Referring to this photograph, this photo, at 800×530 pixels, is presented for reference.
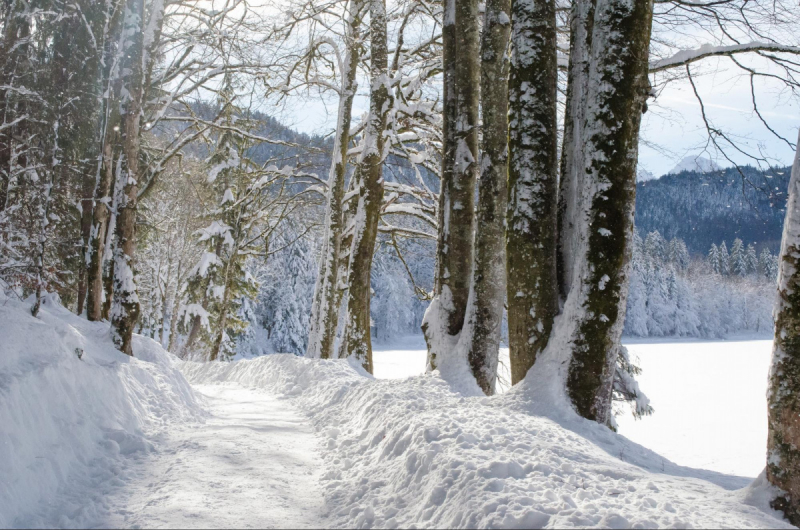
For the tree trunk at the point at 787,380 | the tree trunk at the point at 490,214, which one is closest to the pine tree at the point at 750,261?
the tree trunk at the point at 490,214

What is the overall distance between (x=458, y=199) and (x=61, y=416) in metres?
5.31

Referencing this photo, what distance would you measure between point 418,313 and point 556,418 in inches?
2730

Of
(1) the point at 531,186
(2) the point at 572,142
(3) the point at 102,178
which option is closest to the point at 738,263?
(2) the point at 572,142

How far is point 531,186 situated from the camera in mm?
5508

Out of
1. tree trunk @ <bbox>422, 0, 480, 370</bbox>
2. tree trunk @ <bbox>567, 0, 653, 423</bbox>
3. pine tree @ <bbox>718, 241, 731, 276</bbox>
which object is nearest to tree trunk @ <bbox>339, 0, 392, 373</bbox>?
tree trunk @ <bbox>422, 0, 480, 370</bbox>

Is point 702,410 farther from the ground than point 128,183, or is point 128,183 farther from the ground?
point 128,183

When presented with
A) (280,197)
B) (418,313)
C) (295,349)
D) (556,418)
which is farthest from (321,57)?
(418,313)

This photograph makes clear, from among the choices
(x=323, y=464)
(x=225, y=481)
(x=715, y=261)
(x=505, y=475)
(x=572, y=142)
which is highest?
(x=715, y=261)

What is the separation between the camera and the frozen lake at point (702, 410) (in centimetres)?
1805

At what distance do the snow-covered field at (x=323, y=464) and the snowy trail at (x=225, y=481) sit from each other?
0.06 feet

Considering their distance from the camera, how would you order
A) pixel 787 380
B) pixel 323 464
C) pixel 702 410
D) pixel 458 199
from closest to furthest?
pixel 787 380 < pixel 323 464 < pixel 458 199 < pixel 702 410

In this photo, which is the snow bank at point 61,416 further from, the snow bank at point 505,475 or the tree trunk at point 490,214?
the tree trunk at point 490,214

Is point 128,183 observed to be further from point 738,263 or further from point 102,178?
point 738,263

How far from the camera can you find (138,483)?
4.16 m
